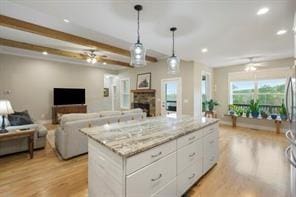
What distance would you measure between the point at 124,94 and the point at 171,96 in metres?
3.29

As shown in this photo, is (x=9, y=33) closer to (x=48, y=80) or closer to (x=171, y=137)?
(x=48, y=80)

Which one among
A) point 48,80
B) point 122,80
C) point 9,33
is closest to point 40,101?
point 48,80

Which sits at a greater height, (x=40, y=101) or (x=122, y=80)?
(x=122, y=80)

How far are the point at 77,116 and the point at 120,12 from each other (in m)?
2.25

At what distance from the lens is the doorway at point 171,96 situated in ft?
21.8

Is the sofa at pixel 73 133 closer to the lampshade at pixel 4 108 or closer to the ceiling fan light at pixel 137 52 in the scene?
the lampshade at pixel 4 108

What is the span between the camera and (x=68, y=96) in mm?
7621

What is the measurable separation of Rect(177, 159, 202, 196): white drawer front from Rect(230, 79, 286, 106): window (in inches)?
215

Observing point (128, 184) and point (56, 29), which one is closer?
point (128, 184)

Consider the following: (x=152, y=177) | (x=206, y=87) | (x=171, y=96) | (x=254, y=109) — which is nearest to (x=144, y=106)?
(x=171, y=96)

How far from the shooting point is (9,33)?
13.9 ft

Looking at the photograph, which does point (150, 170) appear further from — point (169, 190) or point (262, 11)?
point (262, 11)

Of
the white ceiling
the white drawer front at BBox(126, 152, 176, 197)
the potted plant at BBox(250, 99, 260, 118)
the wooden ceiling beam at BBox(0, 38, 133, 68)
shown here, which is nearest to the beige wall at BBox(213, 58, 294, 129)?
the potted plant at BBox(250, 99, 260, 118)

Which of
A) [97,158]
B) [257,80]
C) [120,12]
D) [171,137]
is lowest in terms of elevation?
[97,158]
